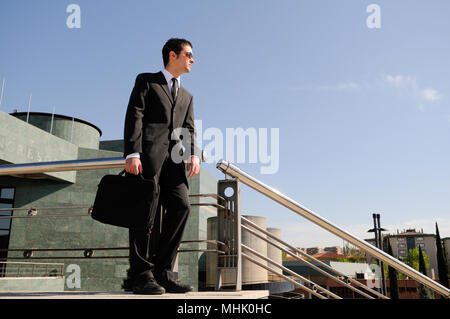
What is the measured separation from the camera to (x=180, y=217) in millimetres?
2432

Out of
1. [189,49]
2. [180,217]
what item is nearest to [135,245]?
[180,217]

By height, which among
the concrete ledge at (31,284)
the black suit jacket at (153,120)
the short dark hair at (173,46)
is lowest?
the concrete ledge at (31,284)

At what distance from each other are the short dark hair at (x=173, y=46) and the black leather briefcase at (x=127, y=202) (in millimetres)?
966

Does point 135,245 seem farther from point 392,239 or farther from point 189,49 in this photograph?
point 392,239

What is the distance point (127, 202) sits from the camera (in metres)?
2.22

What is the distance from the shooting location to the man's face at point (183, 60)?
258 centimetres

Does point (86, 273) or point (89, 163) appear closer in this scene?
point (89, 163)

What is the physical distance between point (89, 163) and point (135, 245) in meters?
0.78

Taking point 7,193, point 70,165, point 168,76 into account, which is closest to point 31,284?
point 7,193

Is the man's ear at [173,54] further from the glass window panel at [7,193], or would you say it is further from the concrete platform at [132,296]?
the glass window panel at [7,193]

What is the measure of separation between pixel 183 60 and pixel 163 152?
716 mm

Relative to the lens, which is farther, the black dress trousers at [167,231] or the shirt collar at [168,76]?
the shirt collar at [168,76]

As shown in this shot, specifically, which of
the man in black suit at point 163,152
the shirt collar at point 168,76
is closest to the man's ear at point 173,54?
the man in black suit at point 163,152
